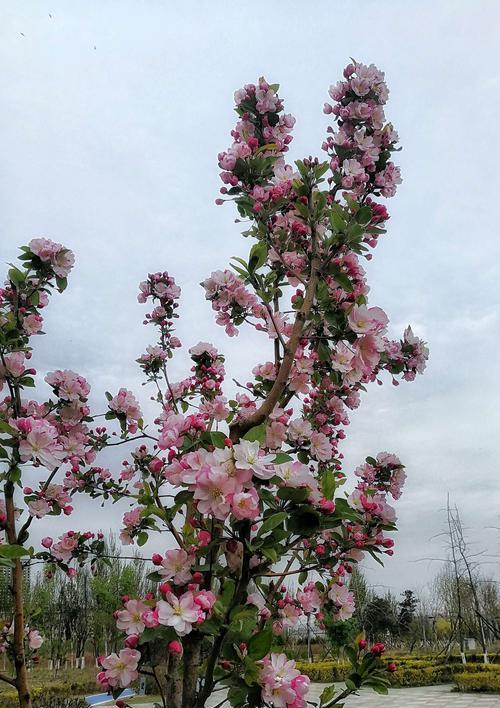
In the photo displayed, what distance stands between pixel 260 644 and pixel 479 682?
11890 millimetres

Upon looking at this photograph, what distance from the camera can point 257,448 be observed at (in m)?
1.23

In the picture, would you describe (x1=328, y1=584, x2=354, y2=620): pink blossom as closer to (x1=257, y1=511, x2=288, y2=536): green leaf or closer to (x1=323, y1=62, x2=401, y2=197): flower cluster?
(x1=257, y1=511, x2=288, y2=536): green leaf

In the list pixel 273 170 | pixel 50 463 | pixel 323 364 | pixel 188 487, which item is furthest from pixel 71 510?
pixel 273 170

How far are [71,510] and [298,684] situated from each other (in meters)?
1.36

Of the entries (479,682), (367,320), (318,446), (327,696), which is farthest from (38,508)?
(479,682)

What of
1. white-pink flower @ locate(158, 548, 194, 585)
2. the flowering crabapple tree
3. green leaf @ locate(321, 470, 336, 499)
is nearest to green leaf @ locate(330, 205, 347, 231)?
the flowering crabapple tree

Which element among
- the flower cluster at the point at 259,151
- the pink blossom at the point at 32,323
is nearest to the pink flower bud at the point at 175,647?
the flower cluster at the point at 259,151

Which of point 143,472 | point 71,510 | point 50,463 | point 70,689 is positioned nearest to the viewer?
point 50,463

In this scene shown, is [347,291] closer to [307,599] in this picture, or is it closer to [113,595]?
[307,599]

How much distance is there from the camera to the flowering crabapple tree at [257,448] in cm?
133

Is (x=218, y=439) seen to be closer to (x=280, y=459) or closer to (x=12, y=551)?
(x=280, y=459)

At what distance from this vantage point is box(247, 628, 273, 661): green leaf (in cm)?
131

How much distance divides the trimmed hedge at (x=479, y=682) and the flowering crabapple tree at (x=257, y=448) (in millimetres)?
10687

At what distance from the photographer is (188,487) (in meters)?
1.28
